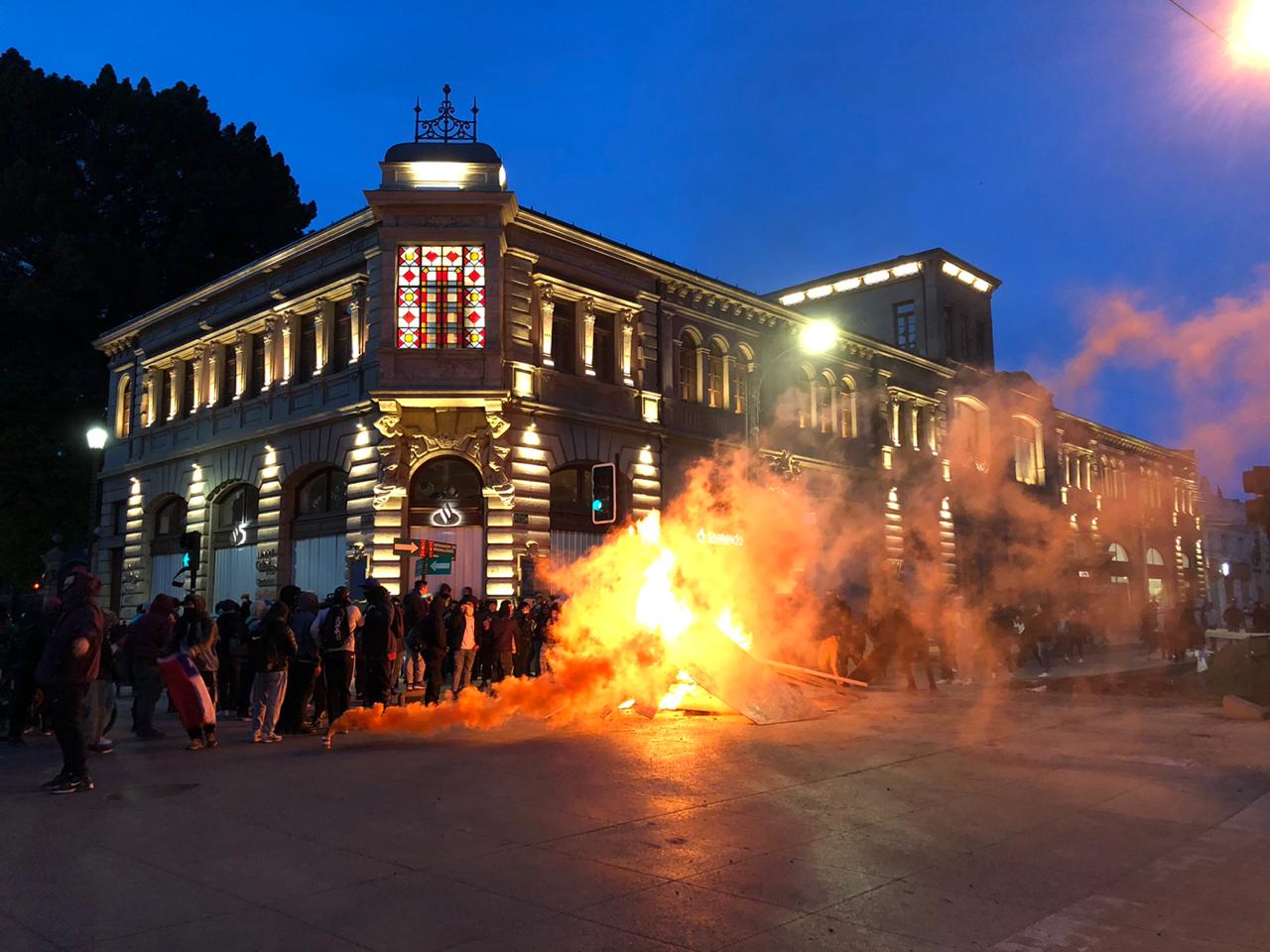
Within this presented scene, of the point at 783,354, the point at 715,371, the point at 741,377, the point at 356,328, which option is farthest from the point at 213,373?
the point at 783,354

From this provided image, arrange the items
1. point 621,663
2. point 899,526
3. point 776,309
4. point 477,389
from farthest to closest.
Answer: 1. point 899,526
2. point 776,309
3. point 477,389
4. point 621,663

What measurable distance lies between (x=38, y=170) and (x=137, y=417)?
11857mm

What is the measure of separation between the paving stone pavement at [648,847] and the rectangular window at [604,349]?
51.0 ft

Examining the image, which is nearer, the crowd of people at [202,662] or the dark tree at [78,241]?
the crowd of people at [202,662]

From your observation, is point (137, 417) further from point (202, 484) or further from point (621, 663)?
point (621, 663)

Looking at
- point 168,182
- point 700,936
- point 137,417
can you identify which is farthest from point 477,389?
point 168,182

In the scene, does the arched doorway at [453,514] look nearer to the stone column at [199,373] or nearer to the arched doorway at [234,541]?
the arched doorway at [234,541]

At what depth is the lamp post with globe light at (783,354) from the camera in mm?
24062

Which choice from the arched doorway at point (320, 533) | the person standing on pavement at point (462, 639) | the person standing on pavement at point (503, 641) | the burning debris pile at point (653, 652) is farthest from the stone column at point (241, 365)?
the burning debris pile at point (653, 652)

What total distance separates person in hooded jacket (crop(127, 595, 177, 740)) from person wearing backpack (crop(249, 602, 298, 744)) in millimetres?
1577

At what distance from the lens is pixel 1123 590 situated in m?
34.4

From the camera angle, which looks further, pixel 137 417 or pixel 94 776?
pixel 137 417

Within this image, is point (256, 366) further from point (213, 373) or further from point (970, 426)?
point (970, 426)

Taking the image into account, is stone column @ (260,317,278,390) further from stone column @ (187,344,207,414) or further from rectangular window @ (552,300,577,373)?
rectangular window @ (552,300,577,373)
